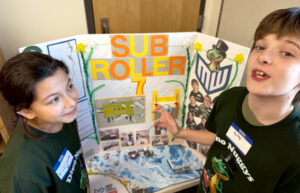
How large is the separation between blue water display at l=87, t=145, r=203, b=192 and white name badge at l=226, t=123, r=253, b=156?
0.51 meters

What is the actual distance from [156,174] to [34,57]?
0.83 meters

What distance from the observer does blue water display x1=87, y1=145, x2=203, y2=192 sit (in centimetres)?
106

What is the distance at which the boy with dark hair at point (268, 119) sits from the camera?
0.50 m

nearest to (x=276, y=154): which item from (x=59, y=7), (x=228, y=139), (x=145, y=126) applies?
(x=228, y=139)

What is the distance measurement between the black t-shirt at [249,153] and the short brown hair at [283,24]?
127 mm

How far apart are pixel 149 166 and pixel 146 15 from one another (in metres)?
1.04

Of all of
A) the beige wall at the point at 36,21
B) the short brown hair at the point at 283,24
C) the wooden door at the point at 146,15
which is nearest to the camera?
the short brown hair at the point at 283,24

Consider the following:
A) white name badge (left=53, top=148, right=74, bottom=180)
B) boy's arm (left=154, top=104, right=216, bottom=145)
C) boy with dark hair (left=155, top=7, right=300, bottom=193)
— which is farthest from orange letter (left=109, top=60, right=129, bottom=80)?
boy with dark hair (left=155, top=7, right=300, bottom=193)

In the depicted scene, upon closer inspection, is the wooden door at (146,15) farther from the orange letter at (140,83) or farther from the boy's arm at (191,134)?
the boy's arm at (191,134)

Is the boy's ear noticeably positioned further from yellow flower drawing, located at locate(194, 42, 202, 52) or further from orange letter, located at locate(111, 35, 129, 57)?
yellow flower drawing, located at locate(194, 42, 202, 52)

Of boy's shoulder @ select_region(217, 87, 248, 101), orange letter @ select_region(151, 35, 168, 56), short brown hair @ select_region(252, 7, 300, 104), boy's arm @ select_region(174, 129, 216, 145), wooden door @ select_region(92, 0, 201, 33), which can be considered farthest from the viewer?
wooden door @ select_region(92, 0, 201, 33)

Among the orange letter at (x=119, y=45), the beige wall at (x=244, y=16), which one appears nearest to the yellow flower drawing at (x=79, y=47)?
the orange letter at (x=119, y=45)

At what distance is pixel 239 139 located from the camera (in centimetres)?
64

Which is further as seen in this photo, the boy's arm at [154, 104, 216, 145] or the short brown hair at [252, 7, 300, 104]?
the boy's arm at [154, 104, 216, 145]
